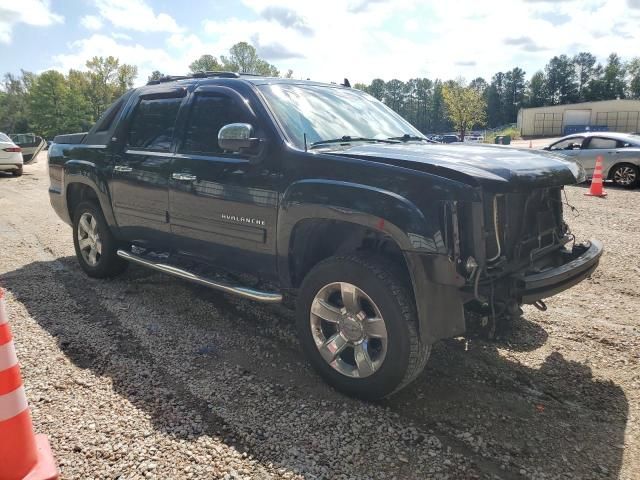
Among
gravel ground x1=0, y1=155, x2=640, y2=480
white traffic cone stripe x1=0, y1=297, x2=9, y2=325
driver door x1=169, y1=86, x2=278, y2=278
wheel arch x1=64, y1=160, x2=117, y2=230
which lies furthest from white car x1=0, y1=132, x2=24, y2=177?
white traffic cone stripe x1=0, y1=297, x2=9, y2=325

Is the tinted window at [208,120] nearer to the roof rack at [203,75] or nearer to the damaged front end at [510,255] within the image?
the roof rack at [203,75]

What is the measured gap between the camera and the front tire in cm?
290

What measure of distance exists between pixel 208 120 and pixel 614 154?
12.3 m

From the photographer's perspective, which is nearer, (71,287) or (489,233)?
(489,233)

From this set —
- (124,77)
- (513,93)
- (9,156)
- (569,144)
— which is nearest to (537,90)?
(513,93)

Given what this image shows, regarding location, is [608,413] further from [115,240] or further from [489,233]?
[115,240]

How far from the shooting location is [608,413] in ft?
9.91

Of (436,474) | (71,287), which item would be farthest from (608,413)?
(71,287)

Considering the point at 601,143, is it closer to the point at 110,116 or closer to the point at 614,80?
the point at 110,116

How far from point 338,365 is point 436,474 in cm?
94

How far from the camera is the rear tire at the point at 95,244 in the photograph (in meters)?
5.27

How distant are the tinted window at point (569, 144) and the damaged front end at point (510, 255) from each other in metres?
11.8

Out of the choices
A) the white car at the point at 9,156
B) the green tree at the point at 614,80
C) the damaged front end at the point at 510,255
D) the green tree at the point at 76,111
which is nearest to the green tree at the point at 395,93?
the green tree at the point at 614,80

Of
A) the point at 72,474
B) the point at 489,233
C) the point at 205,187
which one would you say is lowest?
the point at 72,474
